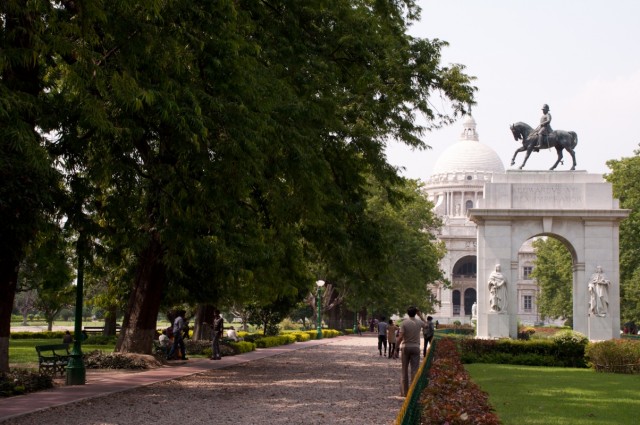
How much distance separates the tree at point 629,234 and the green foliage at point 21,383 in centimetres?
4203

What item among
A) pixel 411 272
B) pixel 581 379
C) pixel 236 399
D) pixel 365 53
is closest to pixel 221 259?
pixel 236 399

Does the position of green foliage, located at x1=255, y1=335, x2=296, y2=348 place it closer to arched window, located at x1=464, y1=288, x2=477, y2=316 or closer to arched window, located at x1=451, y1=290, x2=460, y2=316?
arched window, located at x1=451, y1=290, x2=460, y2=316

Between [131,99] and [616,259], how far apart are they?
28739 millimetres

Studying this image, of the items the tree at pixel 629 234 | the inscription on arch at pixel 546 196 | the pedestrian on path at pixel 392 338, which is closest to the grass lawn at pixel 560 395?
the pedestrian on path at pixel 392 338

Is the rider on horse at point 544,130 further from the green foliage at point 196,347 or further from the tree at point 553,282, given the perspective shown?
the tree at point 553,282

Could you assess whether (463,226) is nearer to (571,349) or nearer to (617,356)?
(571,349)

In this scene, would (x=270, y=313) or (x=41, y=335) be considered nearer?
(x=270, y=313)

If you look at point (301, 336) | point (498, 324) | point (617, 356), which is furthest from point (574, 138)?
point (301, 336)

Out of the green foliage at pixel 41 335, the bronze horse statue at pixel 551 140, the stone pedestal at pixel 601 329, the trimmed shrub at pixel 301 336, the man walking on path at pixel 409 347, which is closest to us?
the man walking on path at pixel 409 347

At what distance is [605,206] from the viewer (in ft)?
120

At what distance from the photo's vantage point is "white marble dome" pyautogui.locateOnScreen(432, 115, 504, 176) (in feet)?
464

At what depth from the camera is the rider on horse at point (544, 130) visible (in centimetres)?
3672

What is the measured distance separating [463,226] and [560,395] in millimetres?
108020

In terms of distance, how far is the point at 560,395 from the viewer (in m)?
18.1
